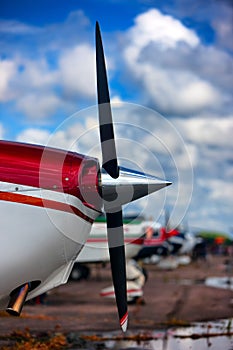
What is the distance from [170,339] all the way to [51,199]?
4.87 metres

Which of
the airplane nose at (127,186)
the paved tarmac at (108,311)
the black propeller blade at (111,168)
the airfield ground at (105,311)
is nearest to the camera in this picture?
the airplane nose at (127,186)

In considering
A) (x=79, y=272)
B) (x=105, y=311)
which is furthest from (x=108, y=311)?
(x=79, y=272)

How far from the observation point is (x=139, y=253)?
72.8 ft

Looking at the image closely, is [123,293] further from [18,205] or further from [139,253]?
[139,253]

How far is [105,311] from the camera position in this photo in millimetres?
14305

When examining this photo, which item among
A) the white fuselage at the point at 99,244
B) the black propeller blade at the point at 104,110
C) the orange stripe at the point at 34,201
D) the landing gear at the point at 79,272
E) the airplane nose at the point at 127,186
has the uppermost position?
the black propeller blade at the point at 104,110

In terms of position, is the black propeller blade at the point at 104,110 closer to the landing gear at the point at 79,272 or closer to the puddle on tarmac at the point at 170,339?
the puddle on tarmac at the point at 170,339

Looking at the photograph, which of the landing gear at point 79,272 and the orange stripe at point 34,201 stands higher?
the orange stripe at point 34,201

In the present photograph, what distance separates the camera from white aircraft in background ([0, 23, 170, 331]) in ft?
21.5

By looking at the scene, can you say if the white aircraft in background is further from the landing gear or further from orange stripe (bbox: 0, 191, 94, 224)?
the landing gear

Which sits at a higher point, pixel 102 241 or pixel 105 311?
pixel 102 241

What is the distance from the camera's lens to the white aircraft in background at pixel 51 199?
258 inches

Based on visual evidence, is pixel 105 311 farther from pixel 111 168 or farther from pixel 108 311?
pixel 111 168

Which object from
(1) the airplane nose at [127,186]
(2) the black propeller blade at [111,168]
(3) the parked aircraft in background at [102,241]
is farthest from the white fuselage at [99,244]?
(1) the airplane nose at [127,186]
